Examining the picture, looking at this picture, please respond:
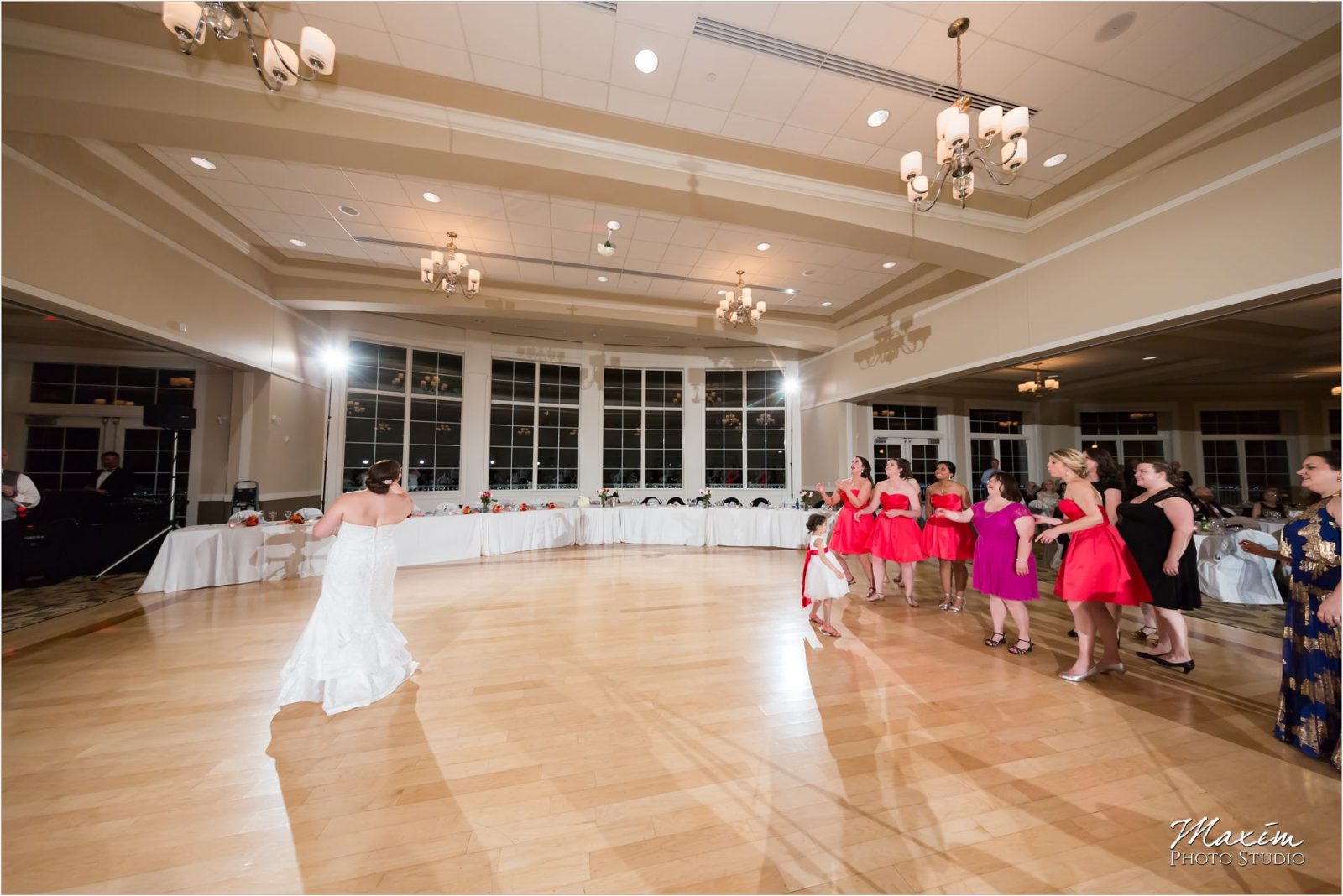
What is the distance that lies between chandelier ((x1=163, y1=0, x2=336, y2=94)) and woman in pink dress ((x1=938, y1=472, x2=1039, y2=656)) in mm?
5097

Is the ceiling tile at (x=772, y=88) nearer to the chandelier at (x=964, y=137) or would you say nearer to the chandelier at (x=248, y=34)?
the chandelier at (x=964, y=137)

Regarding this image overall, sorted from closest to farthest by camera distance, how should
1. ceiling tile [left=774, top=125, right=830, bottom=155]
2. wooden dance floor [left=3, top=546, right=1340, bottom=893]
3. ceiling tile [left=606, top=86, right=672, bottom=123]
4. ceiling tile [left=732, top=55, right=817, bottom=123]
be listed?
1. wooden dance floor [left=3, top=546, right=1340, bottom=893]
2. ceiling tile [left=732, top=55, right=817, bottom=123]
3. ceiling tile [left=606, top=86, right=672, bottom=123]
4. ceiling tile [left=774, top=125, right=830, bottom=155]

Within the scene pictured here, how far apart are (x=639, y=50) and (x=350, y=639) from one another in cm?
427

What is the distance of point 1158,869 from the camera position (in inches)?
62.8

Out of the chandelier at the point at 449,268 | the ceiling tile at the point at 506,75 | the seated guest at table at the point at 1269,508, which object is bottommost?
the seated guest at table at the point at 1269,508

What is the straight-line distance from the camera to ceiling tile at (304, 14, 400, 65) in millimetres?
3055

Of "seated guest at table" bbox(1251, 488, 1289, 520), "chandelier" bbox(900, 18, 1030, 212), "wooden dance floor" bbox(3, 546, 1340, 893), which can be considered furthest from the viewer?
"seated guest at table" bbox(1251, 488, 1289, 520)

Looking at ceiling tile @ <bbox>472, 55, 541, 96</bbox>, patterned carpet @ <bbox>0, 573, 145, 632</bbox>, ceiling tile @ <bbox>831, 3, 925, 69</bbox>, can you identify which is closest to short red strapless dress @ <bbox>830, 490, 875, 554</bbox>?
ceiling tile @ <bbox>831, 3, 925, 69</bbox>

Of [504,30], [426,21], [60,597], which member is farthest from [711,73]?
[60,597]

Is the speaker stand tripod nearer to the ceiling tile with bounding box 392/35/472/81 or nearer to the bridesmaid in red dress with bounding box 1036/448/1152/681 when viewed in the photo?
the ceiling tile with bounding box 392/35/472/81

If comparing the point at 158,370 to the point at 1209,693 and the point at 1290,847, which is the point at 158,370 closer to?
the point at 1290,847

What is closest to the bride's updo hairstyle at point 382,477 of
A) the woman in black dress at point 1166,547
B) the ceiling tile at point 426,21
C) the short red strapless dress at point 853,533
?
the ceiling tile at point 426,21

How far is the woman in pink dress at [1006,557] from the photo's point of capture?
3328mm

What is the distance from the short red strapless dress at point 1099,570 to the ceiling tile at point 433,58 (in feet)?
16.8
